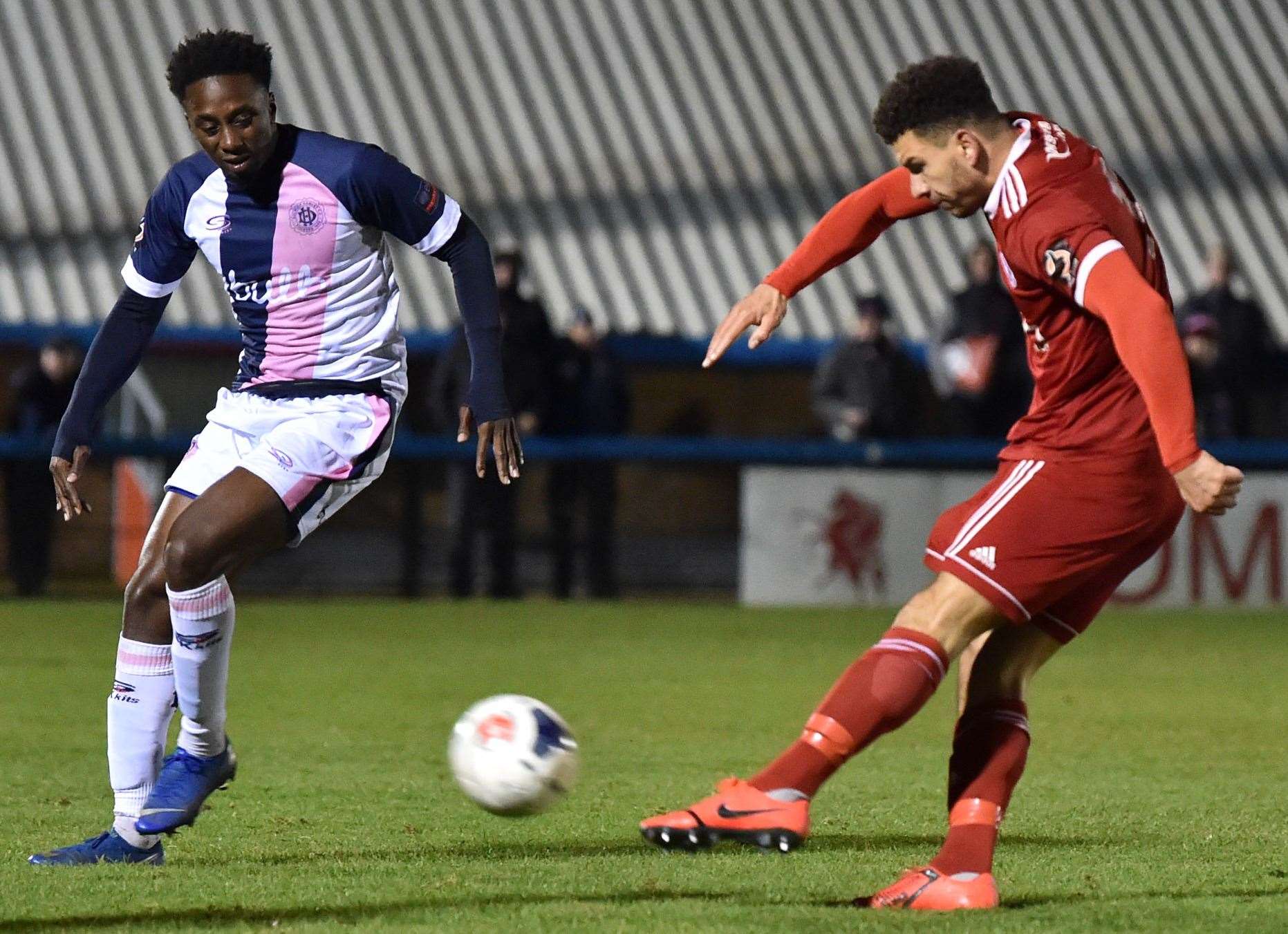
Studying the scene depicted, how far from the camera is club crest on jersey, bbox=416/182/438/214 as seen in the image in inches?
213

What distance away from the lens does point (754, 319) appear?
483 cm

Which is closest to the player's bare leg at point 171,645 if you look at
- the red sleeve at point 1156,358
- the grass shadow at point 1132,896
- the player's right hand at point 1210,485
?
the grass shadow at point 1132,896

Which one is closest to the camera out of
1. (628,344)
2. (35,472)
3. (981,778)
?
(981,778)

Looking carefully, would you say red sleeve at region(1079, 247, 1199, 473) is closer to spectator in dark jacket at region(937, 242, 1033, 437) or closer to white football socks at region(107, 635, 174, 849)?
white football socks at region(107, 635, 174, 849)

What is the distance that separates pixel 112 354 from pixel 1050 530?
255cm

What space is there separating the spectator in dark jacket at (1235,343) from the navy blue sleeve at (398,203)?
32.2 feet

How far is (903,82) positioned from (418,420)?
9974 millimetres

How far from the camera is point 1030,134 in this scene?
4516 mm

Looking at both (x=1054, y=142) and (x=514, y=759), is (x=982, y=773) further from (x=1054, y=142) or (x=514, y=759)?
(x=1054, y=142)

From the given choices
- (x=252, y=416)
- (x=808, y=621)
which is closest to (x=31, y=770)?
(x=252, y=416)

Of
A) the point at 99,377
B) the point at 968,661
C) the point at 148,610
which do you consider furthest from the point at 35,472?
the point at 968,661

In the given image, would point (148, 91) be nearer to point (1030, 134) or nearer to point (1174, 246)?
point (1174, 246)

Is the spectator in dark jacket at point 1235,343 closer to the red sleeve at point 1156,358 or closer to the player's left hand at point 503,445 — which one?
the player's left hand at point 503,445

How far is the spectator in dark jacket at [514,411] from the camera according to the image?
1364 centimetres
